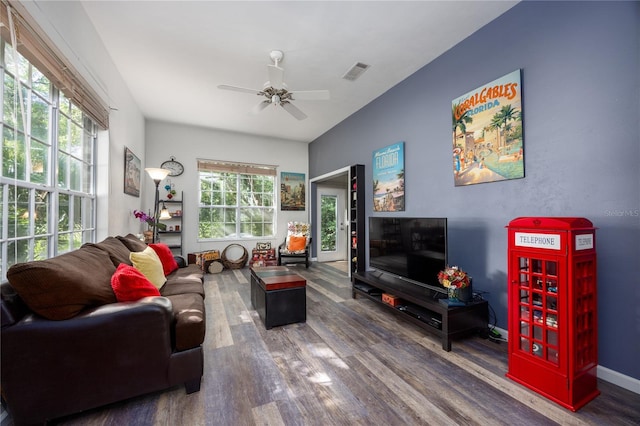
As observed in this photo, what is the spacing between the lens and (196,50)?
111 inches

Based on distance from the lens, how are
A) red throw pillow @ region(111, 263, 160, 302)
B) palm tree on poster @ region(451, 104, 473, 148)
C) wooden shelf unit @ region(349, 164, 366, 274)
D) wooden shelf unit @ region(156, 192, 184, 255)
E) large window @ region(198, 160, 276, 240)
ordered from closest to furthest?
red throw pillow @ region(111, 263, 160, 302)
palm tree on poster @ region(451, 104, 473, 148)
wooden shelf unit @ region(349, 164, 366, 274)
wooden shelf unit @ region(156, 192, 184, 255)
large window @ region(198, 160, 276, 240)

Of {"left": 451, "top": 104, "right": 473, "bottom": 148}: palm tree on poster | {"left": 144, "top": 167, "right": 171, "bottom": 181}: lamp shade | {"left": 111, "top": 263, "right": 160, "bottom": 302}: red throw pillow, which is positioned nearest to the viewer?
{"left": 111, "top": 263, "right": 160, "bottom": 302}: red throw pillow

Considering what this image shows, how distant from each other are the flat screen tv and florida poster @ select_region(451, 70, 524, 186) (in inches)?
24.9

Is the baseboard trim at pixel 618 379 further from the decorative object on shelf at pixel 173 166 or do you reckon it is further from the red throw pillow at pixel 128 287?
the decorative object on shelf at pixel 173 166

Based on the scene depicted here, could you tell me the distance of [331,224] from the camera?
6.41 metres

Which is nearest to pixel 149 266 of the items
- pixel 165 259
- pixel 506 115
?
pixel 165 259

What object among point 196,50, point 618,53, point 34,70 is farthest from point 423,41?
point 34,70

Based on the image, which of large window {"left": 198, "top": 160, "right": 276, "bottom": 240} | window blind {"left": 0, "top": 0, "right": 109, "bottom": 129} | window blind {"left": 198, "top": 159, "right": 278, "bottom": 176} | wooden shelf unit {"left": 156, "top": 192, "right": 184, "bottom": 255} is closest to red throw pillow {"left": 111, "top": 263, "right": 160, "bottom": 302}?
window blind {"left": 0, "top": 0, "right": 109, "bottom": 129}

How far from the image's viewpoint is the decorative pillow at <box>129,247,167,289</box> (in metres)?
2.35

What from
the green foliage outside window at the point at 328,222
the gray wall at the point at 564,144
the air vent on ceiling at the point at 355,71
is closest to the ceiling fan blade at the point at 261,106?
the air vent on ceiling at the point at 355,71

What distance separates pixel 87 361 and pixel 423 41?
3.72 m

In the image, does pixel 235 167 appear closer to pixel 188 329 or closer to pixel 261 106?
pixel 261 106

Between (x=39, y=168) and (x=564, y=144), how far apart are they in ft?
12.9

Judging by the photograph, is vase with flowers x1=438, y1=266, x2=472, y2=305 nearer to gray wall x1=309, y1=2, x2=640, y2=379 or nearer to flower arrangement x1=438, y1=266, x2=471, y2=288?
flower arrangement x1=438, y1=266, x2=471, y2=288
